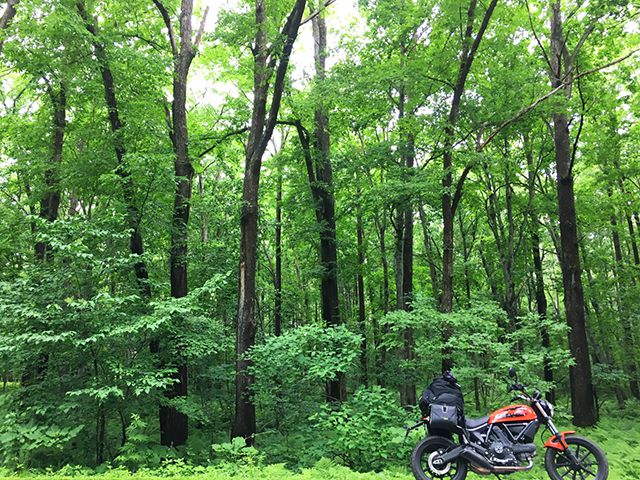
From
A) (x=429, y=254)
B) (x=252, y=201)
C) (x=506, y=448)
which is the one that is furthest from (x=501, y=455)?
(x=429, y=254)

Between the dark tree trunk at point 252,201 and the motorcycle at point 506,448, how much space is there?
14.2 ft

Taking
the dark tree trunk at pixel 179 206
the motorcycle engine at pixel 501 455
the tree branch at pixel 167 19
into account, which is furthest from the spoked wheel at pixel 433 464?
the tree branch at pixel 167 19

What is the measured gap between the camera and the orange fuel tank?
15.9ft

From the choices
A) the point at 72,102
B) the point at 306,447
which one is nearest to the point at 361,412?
the point at 306,447

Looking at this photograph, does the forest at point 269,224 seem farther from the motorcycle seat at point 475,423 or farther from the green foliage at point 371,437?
the motorcycle seat at point 475,423

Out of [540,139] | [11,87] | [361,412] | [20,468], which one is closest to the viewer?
[20,468]

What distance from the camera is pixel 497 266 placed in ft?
54.1

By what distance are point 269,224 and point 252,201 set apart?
4.99 m

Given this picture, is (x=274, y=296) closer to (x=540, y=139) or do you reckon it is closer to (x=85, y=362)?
(x=85, y=362)

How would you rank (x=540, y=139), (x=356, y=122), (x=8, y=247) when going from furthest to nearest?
(x=540, y=139) → (x=356, y=122) → (x=8, y=247)

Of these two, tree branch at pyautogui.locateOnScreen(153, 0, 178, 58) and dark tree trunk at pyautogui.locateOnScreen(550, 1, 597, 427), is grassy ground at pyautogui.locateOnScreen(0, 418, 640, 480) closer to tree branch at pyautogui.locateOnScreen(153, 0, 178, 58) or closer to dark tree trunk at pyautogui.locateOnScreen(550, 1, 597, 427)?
dark tree trunk at pyautogui.locateOnScreen(550, 1, 597, 427)

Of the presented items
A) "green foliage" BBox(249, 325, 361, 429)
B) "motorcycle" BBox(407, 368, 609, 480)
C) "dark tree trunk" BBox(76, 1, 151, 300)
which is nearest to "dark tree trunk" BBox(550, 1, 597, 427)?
"motorcycle" BBox(407, 368, 609, 480)

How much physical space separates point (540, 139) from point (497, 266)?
532cm

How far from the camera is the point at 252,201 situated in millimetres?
8875
